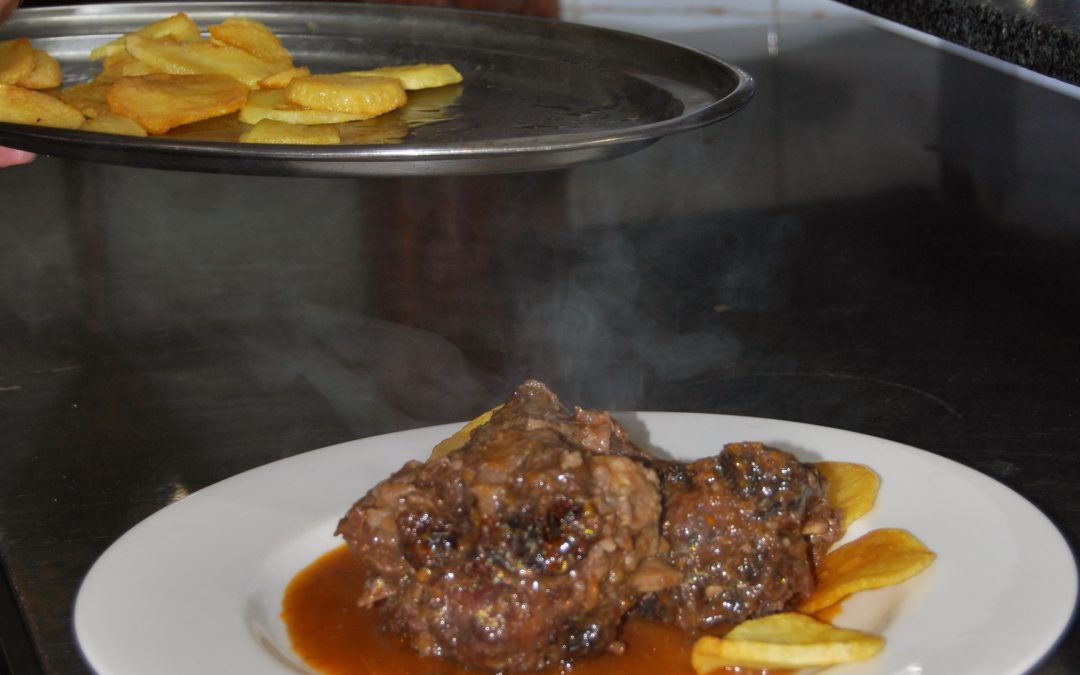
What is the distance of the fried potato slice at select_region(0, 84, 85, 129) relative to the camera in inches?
70.0

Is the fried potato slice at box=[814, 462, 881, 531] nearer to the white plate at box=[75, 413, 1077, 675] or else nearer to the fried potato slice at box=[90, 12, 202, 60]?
the white plate at box=[75, 413, 1077, 675]

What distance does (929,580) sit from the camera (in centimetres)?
107

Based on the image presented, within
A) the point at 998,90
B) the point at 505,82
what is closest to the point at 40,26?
the point at 505,82

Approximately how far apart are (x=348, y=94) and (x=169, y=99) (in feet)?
0.86

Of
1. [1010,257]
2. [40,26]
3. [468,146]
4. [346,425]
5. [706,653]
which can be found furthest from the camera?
[40,26]

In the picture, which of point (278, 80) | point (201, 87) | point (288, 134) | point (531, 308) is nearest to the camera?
point (288, 134)

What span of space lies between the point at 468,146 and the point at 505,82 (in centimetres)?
83

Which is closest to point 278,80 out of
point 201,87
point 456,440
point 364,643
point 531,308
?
point 201,87

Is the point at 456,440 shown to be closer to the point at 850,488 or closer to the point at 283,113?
the point at 850,488

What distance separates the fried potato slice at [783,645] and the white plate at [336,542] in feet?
0.05

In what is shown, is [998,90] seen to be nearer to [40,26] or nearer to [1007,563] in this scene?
[40,26]

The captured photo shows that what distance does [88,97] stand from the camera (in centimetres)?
204

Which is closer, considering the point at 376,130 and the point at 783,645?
the point at 783,645

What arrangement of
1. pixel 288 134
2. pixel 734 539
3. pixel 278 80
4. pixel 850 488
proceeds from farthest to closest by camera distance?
pixel 278 80, pixel 288 134, pixel 850 488, pixel 734 539
